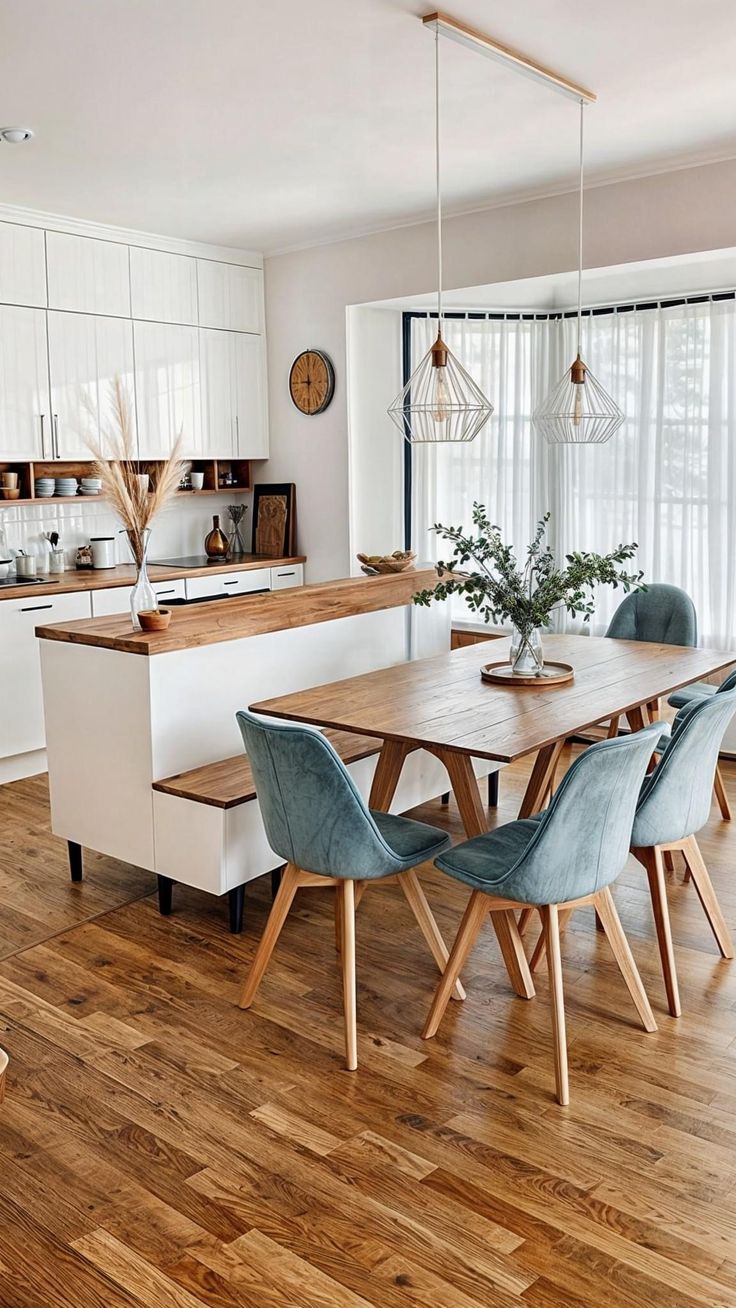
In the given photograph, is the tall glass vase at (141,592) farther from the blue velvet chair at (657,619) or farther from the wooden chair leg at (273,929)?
the blue velvet chair at (657,619)

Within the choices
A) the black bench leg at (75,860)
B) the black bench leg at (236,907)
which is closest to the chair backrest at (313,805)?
the black bench leg at (236,907)

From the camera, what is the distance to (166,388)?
5.89 m

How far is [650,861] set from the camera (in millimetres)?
2988

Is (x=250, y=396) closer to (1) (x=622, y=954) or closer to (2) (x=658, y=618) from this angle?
(2) (x=658, y=618)

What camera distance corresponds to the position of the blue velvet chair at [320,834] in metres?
2.61

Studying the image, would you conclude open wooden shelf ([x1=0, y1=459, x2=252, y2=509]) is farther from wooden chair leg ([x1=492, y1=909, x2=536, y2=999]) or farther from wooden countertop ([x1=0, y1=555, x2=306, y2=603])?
wooden chair leg ([x1=492, y1=909, x2=536, y2=999])

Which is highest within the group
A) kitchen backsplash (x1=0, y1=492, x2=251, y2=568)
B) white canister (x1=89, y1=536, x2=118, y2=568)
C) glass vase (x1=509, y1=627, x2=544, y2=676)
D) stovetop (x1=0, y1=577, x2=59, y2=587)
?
kitchen backsplash (x1=0, y1=492, x2=251, y2=568)

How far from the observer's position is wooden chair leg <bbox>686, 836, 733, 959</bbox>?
3135mm

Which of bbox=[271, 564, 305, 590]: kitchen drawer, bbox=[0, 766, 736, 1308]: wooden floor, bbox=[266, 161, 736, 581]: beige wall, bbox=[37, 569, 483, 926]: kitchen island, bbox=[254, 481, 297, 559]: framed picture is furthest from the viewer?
bbox=[254, 481, 297, 559]: framed picture

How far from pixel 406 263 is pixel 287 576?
187 cm

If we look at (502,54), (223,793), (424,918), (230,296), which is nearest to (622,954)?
(424,918)

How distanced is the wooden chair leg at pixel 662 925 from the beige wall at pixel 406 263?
109 inches

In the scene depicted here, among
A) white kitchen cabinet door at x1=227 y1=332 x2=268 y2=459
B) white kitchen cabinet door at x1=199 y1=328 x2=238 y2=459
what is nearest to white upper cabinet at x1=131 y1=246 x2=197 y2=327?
white kitchen cabinet door at x1=199 y1=328 x2=238 y2=459

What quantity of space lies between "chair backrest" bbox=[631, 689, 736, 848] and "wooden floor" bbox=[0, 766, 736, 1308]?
0.48 meters
